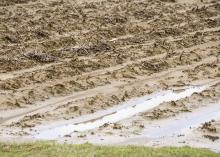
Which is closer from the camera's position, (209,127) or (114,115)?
(209,127)

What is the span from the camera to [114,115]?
12.0 m

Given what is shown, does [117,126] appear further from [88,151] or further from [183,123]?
[88,151]

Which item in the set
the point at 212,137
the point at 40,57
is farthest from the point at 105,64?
the point at 212,137

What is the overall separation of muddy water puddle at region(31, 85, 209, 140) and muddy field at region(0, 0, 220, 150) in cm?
6

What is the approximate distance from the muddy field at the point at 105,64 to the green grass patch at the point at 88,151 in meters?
0.71

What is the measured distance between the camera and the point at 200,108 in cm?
1227

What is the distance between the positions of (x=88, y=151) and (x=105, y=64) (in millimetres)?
5372

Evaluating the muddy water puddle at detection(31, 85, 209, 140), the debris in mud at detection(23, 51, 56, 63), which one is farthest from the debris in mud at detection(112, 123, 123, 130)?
the debris in mud at detection(23, 51, 56, 63)

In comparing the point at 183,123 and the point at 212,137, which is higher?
the point at 183,123

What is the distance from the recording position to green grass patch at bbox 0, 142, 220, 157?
30.8 ft

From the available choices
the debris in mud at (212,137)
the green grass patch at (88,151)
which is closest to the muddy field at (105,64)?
the debris in mud at (212,137)

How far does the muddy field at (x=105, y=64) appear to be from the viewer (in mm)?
11445

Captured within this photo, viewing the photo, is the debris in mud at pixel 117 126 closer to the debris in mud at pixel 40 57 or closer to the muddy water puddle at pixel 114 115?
the muddy water puddle at pixel 114 115

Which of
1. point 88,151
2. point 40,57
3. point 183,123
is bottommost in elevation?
point 88,151
